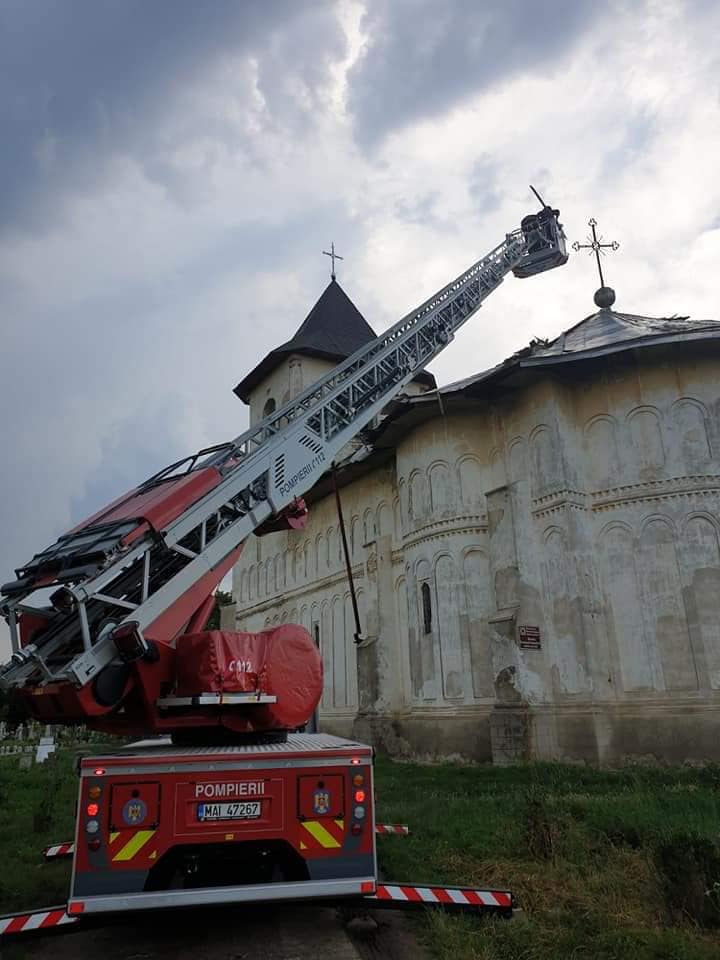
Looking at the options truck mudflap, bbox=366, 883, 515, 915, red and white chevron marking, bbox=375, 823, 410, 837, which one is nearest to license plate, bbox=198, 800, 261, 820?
truck mudflap, bbox=366, 883, 515, 915

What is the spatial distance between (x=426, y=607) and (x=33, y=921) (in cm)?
1667

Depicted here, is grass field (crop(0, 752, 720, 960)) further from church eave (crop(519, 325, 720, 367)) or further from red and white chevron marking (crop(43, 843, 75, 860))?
church eave (crop(519, 325, 720, 367))

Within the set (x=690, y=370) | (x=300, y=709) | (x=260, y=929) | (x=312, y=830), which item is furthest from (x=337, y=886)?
(x=690, y=370)

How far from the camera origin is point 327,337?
38500 mm

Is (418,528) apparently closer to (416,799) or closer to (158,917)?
(416,799)

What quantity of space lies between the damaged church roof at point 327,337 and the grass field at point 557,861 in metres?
25.9

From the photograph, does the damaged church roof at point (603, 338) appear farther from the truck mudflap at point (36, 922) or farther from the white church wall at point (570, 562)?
the truck mudflap at point (36, 922)

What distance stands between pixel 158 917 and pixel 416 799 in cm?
678

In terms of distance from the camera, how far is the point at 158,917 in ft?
23.2

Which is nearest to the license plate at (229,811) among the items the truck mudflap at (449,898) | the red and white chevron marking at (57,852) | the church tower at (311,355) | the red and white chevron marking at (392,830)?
the truck mudflap at (449,898)

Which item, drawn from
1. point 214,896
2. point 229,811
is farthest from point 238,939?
point 229,811

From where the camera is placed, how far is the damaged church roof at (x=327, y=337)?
1457 inches

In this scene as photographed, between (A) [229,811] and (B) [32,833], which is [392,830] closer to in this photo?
(A) [229,811]

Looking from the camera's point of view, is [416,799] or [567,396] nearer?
[416,799]
